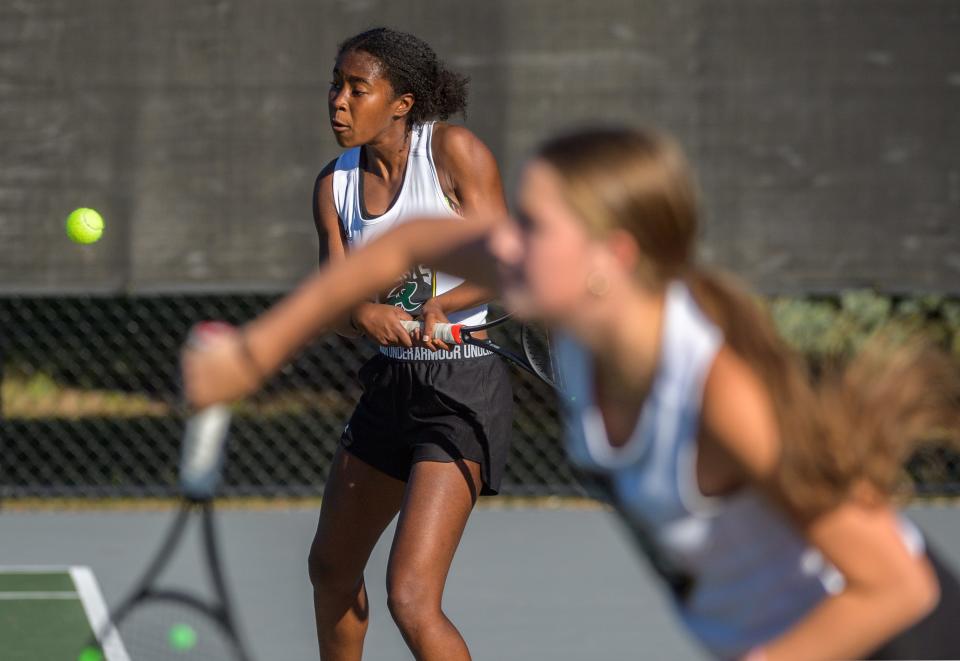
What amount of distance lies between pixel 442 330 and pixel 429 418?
0.67 feet

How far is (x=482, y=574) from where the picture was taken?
214 inches

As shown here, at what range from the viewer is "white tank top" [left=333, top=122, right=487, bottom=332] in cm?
335

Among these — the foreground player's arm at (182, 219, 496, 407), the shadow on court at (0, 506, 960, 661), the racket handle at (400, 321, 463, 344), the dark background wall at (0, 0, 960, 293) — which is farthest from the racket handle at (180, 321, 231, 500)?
the dark background wall at (0, 0, 960, 293)

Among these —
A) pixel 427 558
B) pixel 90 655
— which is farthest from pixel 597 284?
pixel 90 655

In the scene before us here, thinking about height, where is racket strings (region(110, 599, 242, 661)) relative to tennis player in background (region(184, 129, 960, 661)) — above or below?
below

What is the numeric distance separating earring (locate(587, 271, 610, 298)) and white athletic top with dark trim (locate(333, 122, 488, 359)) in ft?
5.40

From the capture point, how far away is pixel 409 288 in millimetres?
3385

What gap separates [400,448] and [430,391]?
15 centimetres

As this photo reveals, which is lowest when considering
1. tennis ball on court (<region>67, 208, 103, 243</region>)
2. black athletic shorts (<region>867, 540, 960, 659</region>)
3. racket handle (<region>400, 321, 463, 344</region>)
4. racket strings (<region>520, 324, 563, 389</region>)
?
tennis ball on court (<region>67, 208, 103, 243</region>)

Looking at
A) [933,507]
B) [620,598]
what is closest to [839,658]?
[620,598]

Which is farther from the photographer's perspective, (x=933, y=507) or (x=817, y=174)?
(x=933, y=507)

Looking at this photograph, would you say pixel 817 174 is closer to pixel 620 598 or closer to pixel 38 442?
pixel 620 598

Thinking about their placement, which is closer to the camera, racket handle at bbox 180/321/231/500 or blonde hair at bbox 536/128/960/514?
blonde hair at bbox 536/128/960/514

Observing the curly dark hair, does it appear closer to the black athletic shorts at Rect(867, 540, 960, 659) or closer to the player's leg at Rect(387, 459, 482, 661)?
the player's leg at Rect(387, 459, 482, 661)
